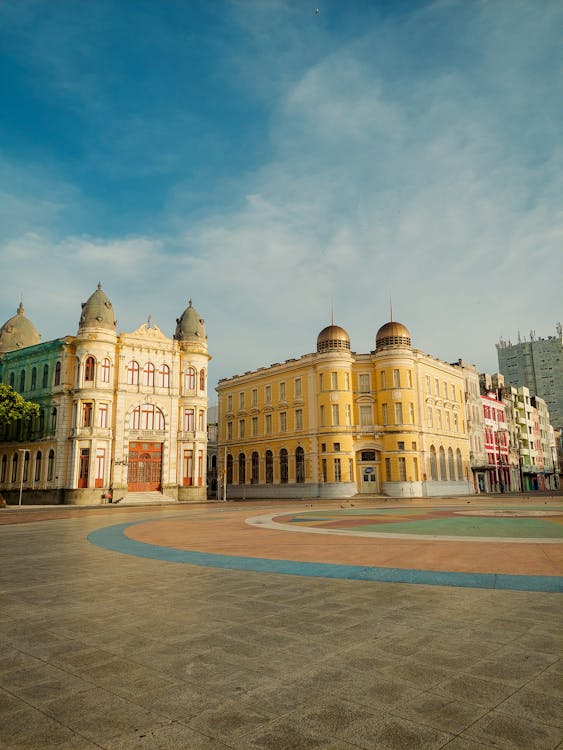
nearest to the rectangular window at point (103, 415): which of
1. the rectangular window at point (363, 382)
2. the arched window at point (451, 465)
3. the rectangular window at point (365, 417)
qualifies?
the rectangular window at point (365, 417)

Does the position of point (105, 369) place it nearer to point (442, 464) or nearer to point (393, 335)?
point (393, 335)

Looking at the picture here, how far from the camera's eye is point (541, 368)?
156m

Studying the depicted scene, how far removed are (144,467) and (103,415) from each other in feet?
19.8

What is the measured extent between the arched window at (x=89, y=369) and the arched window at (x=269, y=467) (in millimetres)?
24094

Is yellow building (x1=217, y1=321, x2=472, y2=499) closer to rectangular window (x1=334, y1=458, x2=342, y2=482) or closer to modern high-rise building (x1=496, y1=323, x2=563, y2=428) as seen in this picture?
rectangular window (x1=334, y1=458, x2=342, y2=482)

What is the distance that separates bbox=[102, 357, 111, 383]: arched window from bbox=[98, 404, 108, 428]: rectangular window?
230cm

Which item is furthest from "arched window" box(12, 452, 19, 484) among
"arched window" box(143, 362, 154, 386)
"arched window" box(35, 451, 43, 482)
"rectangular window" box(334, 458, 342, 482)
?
"rectangular window" box(334, 458, 342, 482)

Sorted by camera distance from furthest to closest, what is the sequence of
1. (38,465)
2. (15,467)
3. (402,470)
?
(402,470) < (15,467) < (38,465)

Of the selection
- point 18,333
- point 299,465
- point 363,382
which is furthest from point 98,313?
point 363,382

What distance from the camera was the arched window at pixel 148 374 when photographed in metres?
49.2

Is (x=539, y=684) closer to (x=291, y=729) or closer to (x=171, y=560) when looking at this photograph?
(x=291, y=729)

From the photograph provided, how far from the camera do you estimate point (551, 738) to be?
3.57 metres

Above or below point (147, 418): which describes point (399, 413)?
above

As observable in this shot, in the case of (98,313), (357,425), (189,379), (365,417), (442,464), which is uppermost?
(98,313)
